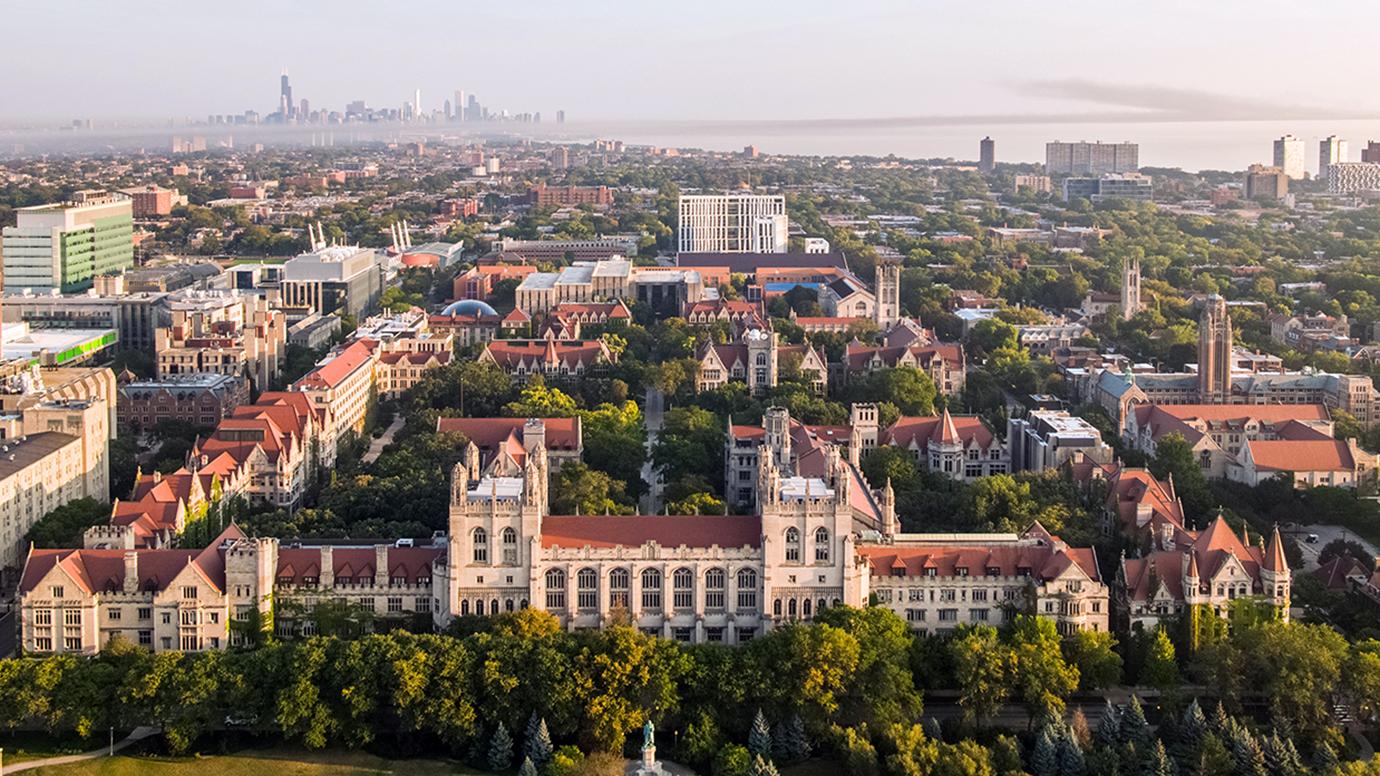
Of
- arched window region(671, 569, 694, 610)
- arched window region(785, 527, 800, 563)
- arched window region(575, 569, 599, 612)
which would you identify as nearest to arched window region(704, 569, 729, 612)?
arched window region(671, 569, 694, 610)

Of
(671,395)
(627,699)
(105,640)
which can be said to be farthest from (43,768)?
(671,395)

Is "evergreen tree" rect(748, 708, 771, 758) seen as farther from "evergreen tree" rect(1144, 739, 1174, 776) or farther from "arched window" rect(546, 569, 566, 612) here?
"evergreen tree" rect(1144, 739, 1174, 776)

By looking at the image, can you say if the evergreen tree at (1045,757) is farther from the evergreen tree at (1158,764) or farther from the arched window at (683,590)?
the arched window at (683,590)

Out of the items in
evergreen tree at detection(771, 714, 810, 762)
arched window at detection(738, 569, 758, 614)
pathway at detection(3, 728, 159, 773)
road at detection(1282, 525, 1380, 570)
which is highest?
arched window at detection(738, 569, 758, 614)

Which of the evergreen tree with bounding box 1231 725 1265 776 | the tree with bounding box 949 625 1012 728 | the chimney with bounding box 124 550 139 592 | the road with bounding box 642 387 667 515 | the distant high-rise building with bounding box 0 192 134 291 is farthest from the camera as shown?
the distant high-rise building with bounding box 0 192 134 291

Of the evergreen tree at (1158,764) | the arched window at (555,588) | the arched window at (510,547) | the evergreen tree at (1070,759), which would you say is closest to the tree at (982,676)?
the evergreen tree at (1070,759)

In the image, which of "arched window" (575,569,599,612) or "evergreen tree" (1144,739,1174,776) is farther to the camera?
"arched window" (575,569,599,612)

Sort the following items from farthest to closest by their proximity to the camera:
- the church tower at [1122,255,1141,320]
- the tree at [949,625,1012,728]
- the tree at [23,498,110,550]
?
the church tower at [1122,255,1141,320]
the tree at [23,498,110,550]
the tree at [949,625,1012,728]

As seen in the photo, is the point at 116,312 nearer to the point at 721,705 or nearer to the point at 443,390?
the point at 443,390

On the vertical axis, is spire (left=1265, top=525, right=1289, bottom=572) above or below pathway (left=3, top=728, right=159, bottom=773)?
above
